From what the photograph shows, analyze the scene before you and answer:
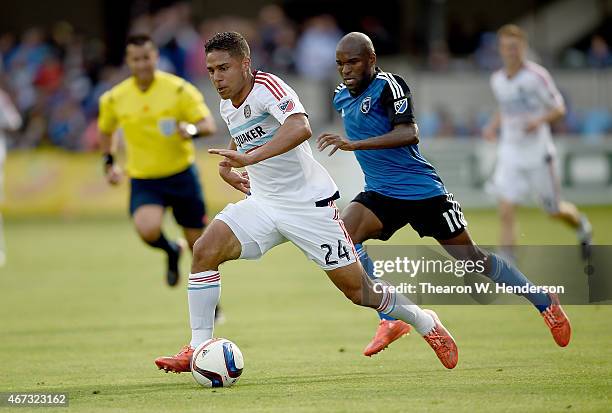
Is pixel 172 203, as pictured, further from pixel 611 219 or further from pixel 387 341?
pixel 611 219

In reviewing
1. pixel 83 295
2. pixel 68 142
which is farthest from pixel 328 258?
pixel 68 142

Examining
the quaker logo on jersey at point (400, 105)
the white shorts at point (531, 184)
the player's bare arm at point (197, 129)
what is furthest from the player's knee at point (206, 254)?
the white shorts at point (531, 184)

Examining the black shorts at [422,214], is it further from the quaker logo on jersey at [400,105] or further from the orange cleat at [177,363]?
the orange cleat at [177,363]

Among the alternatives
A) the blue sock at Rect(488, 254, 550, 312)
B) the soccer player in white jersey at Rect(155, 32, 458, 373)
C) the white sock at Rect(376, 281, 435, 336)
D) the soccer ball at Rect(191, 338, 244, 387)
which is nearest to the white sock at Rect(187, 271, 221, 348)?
the soccer player in white jersey at Rect(155, 32, 458, 373)

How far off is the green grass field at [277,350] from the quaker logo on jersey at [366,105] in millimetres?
1916

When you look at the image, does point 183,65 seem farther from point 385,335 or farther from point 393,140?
point 393,140

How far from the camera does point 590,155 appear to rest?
79.8 ft

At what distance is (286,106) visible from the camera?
8102 millimetres

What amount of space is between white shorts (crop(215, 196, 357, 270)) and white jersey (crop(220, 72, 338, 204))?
0.31ft

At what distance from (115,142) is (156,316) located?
191 cm

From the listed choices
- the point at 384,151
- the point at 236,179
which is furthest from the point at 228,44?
the point at 384,151

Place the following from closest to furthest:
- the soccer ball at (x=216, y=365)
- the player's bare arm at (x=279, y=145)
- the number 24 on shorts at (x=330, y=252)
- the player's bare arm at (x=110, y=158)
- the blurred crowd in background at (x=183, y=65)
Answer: the player's bare arm at (x=279, y=145) < the soccer ball at (x=216, y=365) < the number 24 on shorts at (x=330, y=252) < the player's bare arm at (x=110, y=158) < the blurred crowd in background at (x=183, y=65)

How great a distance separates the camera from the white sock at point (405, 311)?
859cm

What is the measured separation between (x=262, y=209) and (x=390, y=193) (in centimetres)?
136
